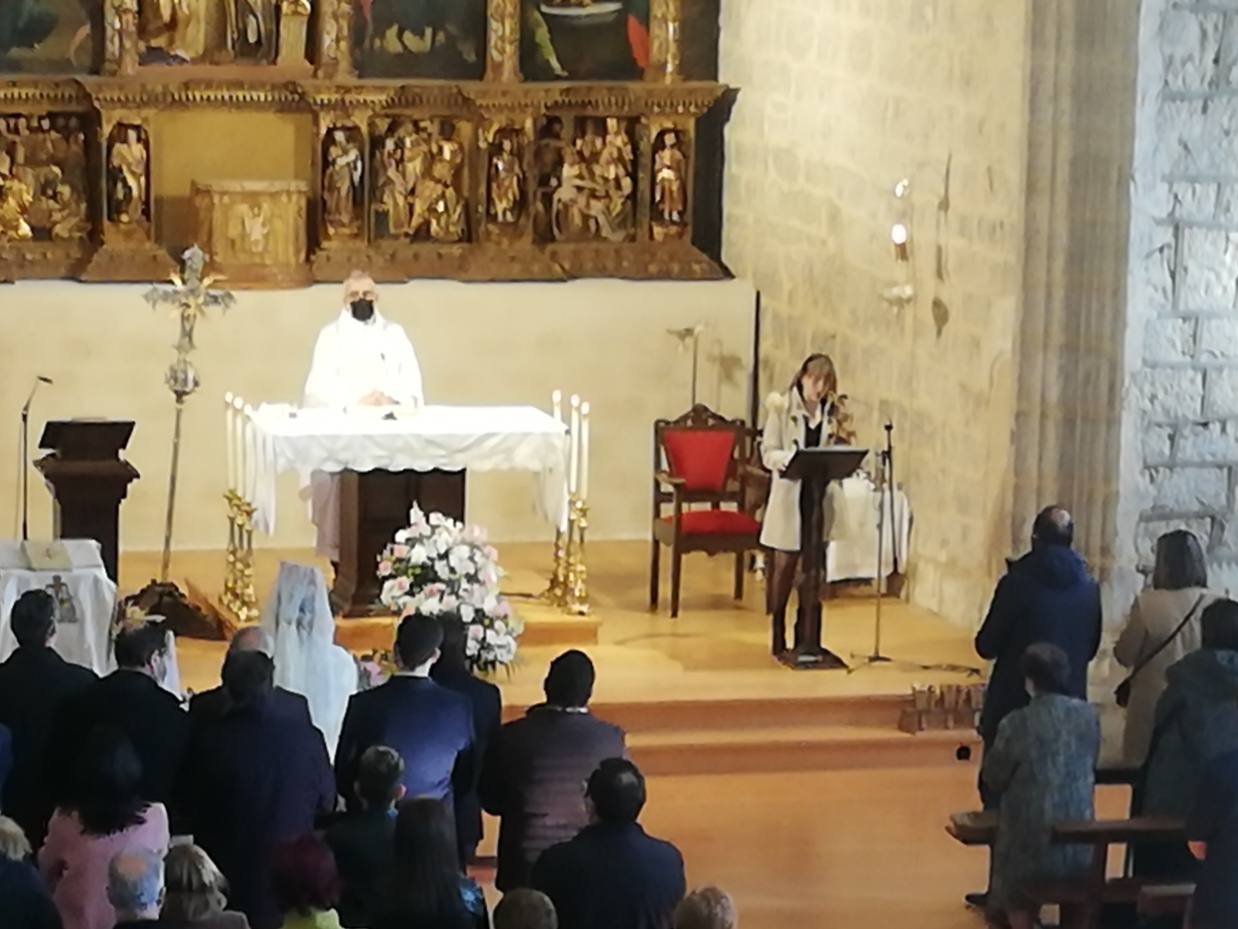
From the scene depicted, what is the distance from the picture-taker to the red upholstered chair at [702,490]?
43.9ft

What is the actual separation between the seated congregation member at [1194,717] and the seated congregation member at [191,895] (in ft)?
11.7

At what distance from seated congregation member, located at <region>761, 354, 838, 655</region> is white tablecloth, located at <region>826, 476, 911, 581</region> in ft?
1.76

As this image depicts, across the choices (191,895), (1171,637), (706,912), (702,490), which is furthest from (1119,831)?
(702,490)

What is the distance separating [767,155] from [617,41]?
117 centimetres

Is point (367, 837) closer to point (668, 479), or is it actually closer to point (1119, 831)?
point (1119, 831)

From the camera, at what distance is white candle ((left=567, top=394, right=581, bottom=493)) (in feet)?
42.4

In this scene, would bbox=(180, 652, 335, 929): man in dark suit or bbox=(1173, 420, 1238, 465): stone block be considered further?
bbox=(1173, 420, 1238, 465): stone block

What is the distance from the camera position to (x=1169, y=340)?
12.3 meters

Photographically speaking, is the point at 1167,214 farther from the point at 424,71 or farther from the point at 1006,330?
the point at 424,71

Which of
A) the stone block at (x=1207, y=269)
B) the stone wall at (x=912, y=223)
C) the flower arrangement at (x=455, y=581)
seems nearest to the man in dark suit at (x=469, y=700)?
the flower arrangement at (x=455, y=581)

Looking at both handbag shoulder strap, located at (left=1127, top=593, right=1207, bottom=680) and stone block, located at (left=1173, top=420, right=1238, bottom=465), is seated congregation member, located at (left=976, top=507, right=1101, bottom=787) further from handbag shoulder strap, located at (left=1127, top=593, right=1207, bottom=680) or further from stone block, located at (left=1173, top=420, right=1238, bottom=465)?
stone block, located at (left=1173, top=420, right=1238, bottom=465)

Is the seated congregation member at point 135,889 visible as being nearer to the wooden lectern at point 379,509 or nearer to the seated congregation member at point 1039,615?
the seated congregation member at point 1039,615

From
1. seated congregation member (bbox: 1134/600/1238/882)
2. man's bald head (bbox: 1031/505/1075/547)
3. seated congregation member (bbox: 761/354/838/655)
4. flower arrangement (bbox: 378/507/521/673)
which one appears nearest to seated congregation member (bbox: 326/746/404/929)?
seated congregation member (bbox: 1134/600/1238/882)

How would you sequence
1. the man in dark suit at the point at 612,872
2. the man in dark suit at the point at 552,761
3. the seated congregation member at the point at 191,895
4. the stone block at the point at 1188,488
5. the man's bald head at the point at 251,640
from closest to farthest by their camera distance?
the seated congregation member at the point at 191,895 → the man in dark suit at the point at 612,872 → the man in dark suit at the point at 552,761 → the man's bald head at the point at 251,640 → the stone block at the point at 1188,488
